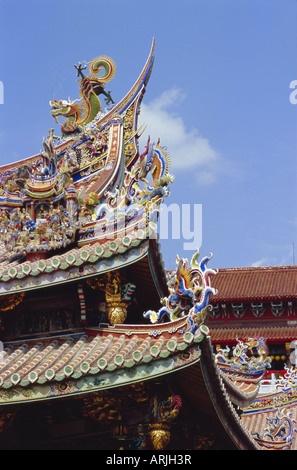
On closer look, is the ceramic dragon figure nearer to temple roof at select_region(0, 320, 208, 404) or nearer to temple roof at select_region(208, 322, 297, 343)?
temple roof at select_region(0, 320, 208, 404)

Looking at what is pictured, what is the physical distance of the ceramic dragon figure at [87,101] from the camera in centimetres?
2033

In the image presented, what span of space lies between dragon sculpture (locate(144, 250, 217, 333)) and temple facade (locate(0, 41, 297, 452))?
0.02 meters

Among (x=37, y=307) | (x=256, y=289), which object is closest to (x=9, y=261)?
(x=37, y=307)

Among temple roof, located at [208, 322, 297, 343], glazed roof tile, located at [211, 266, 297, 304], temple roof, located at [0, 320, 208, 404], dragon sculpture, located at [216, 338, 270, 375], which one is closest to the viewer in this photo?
temple roof, located at [0, 320, 208, 404]

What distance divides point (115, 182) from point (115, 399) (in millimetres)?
6353

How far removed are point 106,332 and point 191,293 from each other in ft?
6.98

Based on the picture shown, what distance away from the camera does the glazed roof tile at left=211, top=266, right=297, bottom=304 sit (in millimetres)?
39344

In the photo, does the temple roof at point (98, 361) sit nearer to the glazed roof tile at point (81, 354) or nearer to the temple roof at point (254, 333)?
the glazed roof tile at point (81, 354)

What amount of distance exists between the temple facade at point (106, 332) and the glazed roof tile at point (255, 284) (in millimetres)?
21095

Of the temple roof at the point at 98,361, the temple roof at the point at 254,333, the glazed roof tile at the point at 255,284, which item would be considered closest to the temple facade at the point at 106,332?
the temple roof at the point at 98,361

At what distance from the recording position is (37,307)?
50.9 ft

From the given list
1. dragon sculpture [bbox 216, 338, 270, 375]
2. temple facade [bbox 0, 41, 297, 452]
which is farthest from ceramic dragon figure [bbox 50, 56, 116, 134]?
dragon sculpture [bbox 216, 338, 270, 375]
